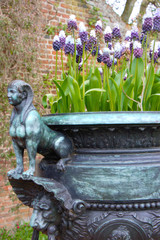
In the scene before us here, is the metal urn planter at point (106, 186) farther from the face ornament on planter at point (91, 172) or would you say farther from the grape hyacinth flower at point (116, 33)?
the grape hyacinth flower at point (116, 33)

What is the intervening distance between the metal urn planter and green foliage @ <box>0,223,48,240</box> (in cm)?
205

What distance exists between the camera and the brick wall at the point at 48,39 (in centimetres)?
359

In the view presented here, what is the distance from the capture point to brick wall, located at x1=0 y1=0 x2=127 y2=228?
3.59m

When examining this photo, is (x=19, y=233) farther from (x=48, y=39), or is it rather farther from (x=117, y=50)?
(x=48, y=39)

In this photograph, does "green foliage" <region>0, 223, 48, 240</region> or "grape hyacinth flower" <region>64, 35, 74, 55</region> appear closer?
"grape hyacinth flower" <region>64, 35, 74, 55</region>

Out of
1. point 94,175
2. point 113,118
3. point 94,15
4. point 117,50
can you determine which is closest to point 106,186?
point 94,175

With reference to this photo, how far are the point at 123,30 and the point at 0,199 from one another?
11.4 ft

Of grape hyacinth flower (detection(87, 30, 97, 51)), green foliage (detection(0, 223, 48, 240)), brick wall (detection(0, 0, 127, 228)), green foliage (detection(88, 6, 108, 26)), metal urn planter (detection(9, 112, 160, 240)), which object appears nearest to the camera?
metal urn planter (detection(9, 112, 160, 240))

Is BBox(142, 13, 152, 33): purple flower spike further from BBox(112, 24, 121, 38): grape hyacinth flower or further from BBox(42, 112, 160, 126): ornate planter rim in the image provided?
BBox(42, 112, 160, 126): ornate planter rim

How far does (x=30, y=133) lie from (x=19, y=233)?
2.59 meters

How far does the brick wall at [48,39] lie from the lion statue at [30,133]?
105 inches

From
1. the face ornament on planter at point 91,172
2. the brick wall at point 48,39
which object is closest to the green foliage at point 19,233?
the brick wall at point 48,39

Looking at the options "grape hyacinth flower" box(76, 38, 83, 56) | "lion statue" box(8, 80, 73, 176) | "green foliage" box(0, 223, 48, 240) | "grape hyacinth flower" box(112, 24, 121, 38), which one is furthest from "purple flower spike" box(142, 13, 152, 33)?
"green foliage" box(0, 223, 48, 240)

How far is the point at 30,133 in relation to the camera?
970 millimetres
